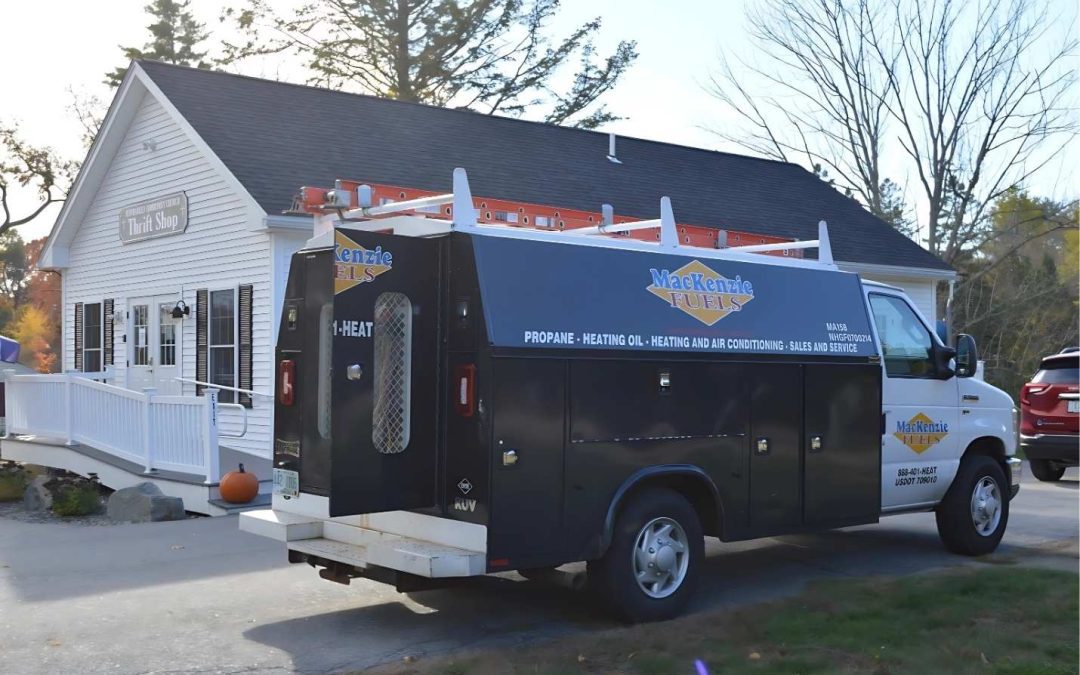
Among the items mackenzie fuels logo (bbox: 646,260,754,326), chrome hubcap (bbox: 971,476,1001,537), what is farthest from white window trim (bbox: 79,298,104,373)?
chrome hubcap (bbox: 971,476,1001,537)

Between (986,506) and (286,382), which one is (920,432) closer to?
(986,506)

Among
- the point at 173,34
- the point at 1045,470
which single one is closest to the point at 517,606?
the point at 1045,470

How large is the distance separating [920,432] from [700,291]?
2.73 meters

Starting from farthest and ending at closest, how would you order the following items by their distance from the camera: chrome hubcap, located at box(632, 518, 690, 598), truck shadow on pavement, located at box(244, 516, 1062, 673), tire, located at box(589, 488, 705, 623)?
chrome hubcap, located at box(632, 518, 690, 598) → tire, located at box(589, 488, 705, 623) → truck shadow on pavement, located at box(244, 516, 1062, 673)

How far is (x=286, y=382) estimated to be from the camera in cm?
702

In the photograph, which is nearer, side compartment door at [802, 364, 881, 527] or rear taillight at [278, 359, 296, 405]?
rear taillight at [278, 359, 296, 405]

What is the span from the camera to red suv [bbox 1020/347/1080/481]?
1539 cm

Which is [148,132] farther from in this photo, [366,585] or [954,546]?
[954,546]

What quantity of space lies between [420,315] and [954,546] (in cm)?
545

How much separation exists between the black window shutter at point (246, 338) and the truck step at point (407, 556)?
8.55 m

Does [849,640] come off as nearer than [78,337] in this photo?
Yes

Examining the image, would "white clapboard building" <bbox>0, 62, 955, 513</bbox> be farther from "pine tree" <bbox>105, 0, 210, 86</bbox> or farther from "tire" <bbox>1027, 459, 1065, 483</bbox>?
"pine tree" <bbox>105, 0, 210, 86</bbox>

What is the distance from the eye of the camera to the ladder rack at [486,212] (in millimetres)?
7289

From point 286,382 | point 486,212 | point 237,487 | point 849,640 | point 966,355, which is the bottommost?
point 849,640
